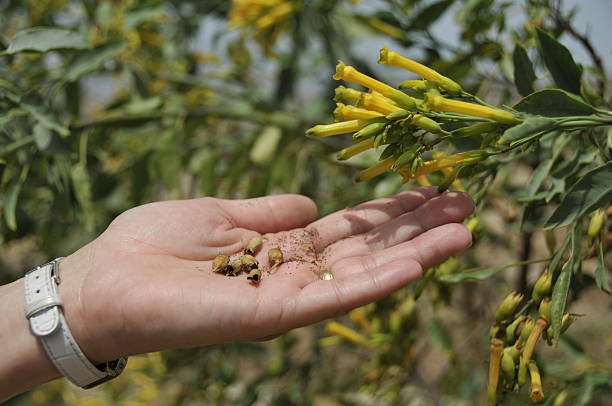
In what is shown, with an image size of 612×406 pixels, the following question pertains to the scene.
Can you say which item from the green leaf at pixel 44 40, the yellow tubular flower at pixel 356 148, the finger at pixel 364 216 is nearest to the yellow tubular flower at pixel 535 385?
the finger at pixel 364 216

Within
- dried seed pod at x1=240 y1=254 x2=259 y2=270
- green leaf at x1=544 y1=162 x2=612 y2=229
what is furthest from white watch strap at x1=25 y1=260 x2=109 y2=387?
green leaf at x1=544 y1=162 x2=612 y2=229

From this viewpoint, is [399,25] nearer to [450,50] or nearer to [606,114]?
[450,50]

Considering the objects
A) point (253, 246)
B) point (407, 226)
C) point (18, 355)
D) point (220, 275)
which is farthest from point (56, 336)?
point (407, 226)

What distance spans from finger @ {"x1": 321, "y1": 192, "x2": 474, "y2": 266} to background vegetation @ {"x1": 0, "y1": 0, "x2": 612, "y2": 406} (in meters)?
0.08

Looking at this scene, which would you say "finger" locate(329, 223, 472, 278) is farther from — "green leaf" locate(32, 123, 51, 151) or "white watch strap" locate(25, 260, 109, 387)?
"green leaf" locate(32, 123, 51, 151)

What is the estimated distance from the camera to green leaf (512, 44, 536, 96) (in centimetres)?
122

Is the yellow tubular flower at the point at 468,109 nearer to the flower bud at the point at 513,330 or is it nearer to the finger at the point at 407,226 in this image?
the finger at the point at 407,226

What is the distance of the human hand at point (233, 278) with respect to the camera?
1.15 meters

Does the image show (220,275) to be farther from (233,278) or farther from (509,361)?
(509,361)

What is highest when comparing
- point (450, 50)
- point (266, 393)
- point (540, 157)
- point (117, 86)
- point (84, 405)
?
point (450, 50)

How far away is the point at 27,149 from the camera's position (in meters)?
1.63

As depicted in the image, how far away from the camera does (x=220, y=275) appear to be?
1.35 metres

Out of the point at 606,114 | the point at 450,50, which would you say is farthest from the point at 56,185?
the point at 606,114

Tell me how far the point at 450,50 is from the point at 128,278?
1251 millimetres
